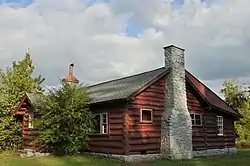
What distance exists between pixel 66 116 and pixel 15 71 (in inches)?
474

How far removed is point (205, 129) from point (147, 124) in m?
6.73

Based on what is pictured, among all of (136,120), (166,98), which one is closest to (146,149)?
(136,120)

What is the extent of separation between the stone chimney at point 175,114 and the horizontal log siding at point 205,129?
1.73 meters

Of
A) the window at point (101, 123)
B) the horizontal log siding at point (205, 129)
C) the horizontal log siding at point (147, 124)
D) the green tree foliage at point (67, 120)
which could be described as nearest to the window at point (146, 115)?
the horizontal log siding at point (147, 124)

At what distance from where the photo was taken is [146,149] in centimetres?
2000

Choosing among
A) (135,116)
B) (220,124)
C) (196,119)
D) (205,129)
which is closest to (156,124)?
(135,116)

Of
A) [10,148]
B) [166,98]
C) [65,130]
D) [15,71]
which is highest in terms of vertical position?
[15,71]

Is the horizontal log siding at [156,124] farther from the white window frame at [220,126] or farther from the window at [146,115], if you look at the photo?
the white window frame at [220,126]

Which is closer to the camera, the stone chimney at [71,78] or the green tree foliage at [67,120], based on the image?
the green tree foliage at [67,120]

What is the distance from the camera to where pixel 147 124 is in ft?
66.3

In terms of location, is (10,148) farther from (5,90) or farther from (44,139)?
(44,139)

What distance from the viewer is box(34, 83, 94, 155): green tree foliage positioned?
20.3 m

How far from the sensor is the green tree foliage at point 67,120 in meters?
20.3

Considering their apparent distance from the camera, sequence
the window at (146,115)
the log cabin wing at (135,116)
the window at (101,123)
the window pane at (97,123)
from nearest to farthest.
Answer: the log cabin wing at (135,116) < the window at (146,115) < the window at (101,123) < the window pane at (97,123)
